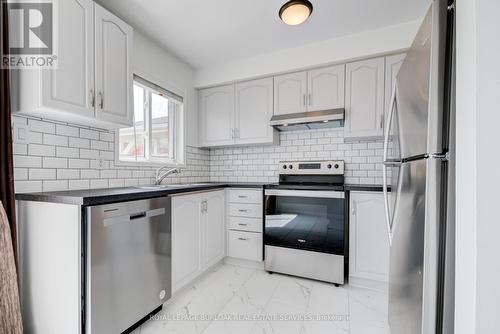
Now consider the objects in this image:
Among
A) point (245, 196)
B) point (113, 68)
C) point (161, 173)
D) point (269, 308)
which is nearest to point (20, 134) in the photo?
point (113, 68)

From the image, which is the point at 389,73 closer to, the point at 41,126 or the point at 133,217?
Answer: the point at 133,217

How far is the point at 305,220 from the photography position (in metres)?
2.35

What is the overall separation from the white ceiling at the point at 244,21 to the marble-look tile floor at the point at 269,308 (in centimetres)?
251

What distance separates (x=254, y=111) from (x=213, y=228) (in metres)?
1.51

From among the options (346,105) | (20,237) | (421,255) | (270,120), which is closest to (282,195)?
(270,120)

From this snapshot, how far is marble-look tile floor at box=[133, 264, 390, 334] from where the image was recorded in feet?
5.34

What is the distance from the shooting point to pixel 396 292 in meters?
1.37

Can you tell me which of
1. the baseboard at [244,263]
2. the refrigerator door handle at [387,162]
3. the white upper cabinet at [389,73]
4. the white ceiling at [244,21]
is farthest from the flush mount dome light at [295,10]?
the baseboard at [244,263]

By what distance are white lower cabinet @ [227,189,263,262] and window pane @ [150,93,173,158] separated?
954 millimetres

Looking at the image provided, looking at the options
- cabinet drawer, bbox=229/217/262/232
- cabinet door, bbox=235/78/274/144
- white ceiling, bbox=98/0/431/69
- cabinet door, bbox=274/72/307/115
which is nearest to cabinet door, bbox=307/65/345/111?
cabinet door, bbox=274/72/307/115

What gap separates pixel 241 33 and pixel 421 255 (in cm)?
234

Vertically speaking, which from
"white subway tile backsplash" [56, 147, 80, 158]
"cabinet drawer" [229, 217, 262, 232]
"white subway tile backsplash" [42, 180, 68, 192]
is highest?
"white subway tile backsplash" [56, 147, 80, 158]

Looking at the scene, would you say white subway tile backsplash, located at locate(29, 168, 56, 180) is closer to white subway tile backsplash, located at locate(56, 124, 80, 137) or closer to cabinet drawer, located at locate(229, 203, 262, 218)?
white subway tile backsplash, located at locate(56, 124, 80, 137)
